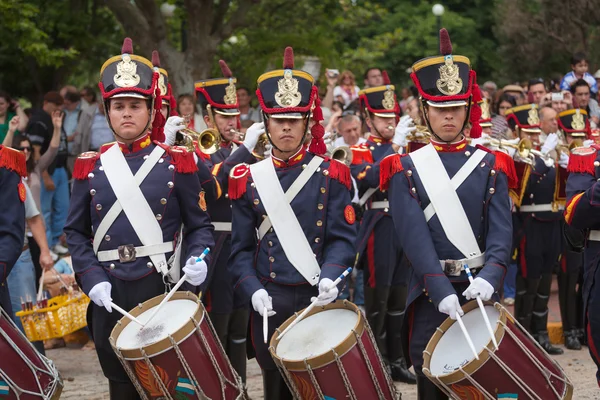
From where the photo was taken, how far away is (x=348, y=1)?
1919 centimetres

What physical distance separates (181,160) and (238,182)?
1.21 ft

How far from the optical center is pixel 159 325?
569cm

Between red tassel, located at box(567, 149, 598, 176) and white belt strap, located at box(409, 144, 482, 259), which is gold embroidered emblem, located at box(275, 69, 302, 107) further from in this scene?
red tassel, located at box(567, 149, 598, 176)

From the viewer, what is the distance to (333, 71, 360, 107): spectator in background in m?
15.0

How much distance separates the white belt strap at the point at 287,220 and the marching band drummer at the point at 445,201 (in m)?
0.52

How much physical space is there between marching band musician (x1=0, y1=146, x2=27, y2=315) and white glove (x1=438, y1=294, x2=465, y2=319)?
2470mm

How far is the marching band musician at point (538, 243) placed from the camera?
1059 cm

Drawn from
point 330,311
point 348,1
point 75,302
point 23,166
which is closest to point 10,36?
point 348,1

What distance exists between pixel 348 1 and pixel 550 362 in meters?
14.2

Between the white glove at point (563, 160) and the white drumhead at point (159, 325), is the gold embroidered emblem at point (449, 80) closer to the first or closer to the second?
the white drumhead at point (159, 325)

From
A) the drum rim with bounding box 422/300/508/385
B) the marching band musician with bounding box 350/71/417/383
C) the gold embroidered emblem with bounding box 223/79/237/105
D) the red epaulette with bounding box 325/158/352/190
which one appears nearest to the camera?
the drum rim with bounding box 422/300/508/385

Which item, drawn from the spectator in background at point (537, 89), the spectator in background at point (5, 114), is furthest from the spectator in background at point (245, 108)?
the spectator in background at point (537, 89)

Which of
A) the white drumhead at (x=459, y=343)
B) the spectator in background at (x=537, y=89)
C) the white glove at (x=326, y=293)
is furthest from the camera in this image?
the spectator in background at (x=537, y=89)

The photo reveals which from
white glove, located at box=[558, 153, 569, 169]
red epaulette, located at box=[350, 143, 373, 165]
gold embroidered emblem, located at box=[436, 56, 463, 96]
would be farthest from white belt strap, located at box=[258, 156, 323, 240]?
white glove, located at box=[558, 153, 569, 169]
